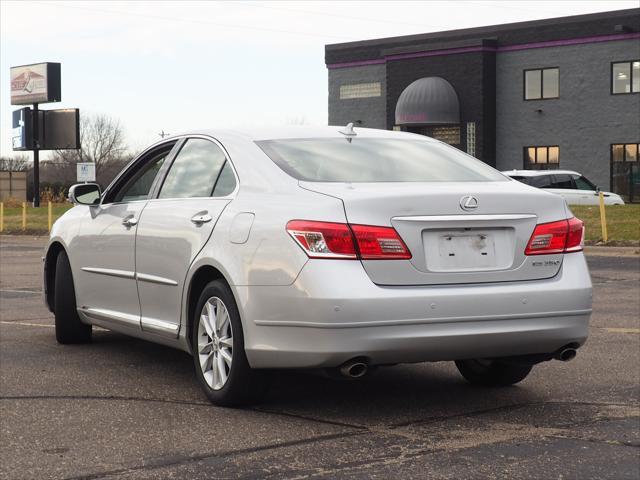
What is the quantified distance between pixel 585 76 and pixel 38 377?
→ 43.7 metres

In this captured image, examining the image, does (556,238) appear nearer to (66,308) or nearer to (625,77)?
(66,308)

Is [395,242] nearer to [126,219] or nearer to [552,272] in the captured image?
[552,272]

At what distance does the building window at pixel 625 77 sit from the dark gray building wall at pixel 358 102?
11.7m

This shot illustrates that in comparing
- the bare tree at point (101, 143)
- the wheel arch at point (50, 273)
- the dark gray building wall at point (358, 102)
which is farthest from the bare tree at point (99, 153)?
the wheel arch at point (50, 273)

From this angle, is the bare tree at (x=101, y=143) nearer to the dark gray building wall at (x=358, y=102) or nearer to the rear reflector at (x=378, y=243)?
the dark gray building wall at (x=358, y=102)

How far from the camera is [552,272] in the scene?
6.07 metres

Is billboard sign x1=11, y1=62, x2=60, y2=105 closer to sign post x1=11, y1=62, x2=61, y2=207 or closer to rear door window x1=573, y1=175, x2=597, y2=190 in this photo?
sign post x1=11, y1=62, x2=61, y2=207

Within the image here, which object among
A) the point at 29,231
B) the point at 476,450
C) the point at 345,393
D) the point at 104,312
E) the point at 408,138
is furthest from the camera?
the point at 29,231

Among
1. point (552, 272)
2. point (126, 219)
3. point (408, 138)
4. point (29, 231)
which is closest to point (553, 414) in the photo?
point (552, 272)

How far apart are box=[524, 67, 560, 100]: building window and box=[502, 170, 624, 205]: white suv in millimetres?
15315

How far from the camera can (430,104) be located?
50.5m

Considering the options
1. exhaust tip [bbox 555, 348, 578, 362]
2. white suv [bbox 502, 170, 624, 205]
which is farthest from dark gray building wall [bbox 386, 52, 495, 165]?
exhaust tip [bbox 555, 348, 578, 362]

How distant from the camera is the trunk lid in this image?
5719 millimetres

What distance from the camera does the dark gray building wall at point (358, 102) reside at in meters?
55.8
